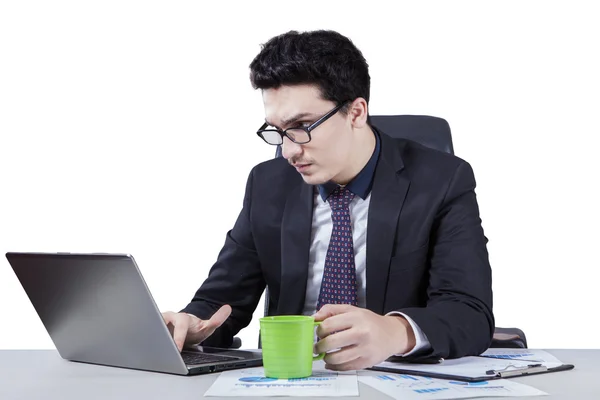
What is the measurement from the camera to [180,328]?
1586 mm

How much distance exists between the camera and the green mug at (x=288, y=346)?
130 cm

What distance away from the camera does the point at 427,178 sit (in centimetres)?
200

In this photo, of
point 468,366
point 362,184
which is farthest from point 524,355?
point 362,184

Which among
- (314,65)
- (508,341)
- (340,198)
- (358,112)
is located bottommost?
(508,341)

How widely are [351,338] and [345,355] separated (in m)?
0.03

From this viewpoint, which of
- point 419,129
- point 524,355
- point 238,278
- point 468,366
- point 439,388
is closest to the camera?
point 439,388

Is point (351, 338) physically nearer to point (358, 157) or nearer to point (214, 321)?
point (214, 321)

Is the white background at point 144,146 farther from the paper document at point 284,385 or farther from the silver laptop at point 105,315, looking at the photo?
the paper document at point 284,385

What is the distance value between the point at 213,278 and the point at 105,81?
1760mm

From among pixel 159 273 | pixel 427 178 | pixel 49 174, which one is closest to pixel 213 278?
pixel 427 178

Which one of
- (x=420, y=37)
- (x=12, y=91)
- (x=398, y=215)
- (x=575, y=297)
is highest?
(x=420, y=37)

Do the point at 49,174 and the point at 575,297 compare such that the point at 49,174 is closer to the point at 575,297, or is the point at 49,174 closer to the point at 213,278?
the point at 213,278

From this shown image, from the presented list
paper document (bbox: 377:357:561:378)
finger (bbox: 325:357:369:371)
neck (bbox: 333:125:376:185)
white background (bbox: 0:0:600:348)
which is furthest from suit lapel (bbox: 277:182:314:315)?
white background (bbox: 0:0:600:348)

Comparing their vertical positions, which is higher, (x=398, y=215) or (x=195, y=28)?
(x=195, y=28)
